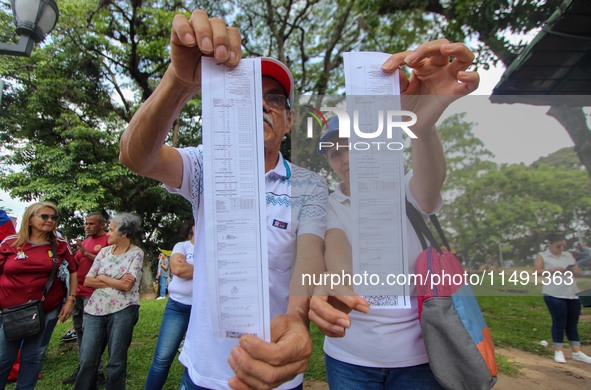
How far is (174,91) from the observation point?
89 centimetres

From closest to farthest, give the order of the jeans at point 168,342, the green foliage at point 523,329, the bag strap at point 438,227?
1. the bag strap at point 438,227
2. the jeans at point 168,342
3. the green foliage at point 523,329

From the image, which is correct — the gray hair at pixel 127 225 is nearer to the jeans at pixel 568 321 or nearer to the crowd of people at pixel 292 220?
the crowd of people at pixel 292 220

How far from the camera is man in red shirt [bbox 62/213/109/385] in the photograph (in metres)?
3.63

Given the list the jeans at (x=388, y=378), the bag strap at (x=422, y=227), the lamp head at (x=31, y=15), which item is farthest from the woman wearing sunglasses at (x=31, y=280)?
the bag strap at (x=422, y=227)

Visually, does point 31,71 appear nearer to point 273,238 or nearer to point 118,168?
point 118,168

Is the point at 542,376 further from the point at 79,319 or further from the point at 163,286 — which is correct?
the point at 163,286

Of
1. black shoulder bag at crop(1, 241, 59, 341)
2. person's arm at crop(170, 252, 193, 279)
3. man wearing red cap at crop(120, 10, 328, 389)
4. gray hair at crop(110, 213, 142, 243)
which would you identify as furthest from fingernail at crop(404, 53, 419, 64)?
black shoulder bag at crop(1, 241, 59, 341)

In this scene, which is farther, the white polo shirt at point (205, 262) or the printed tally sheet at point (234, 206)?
the white polo shirt at point (205, 262)

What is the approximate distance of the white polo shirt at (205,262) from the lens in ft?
3.35

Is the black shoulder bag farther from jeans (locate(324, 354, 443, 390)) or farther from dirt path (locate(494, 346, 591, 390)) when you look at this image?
dirt path (locate(494, 346, 591, 390))

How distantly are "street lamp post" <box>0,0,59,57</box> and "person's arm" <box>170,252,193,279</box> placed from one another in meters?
2.15

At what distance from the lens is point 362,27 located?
7695 mm

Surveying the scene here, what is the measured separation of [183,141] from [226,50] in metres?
10.1

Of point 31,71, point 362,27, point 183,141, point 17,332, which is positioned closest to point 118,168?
point 183,141
